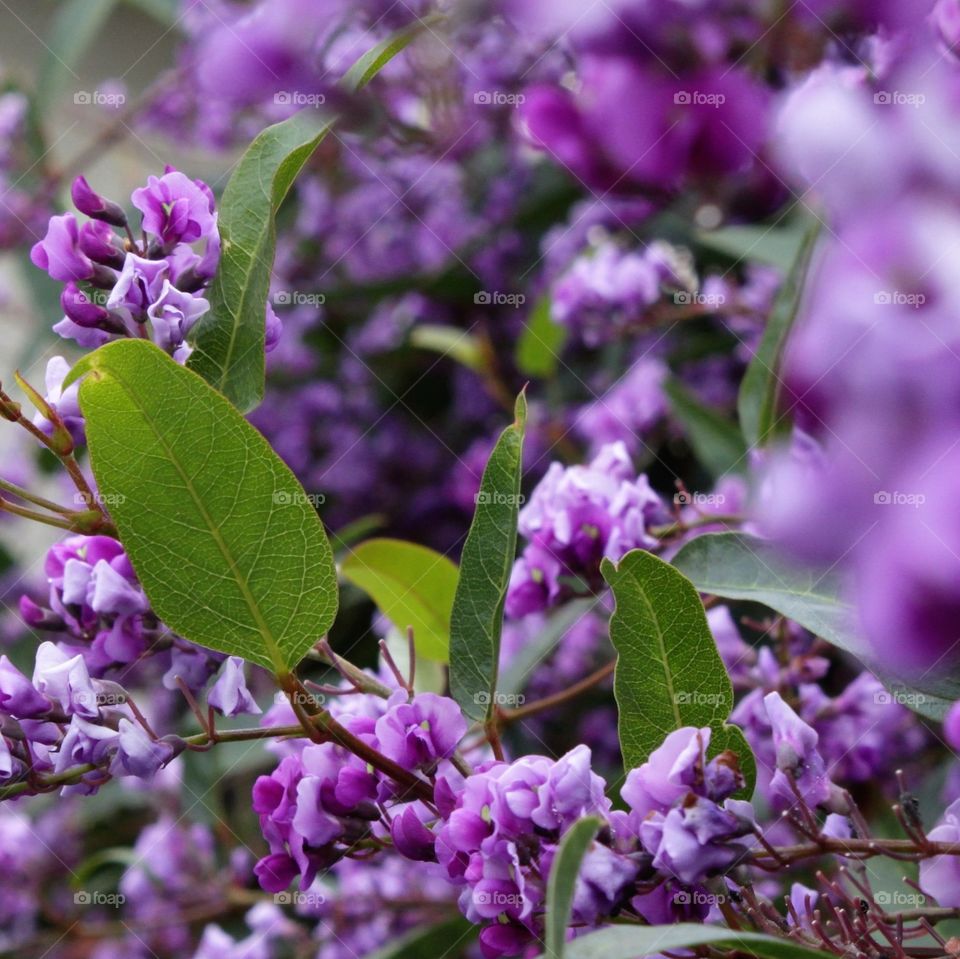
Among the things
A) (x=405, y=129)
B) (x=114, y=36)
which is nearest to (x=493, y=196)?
(x=405, y=129)

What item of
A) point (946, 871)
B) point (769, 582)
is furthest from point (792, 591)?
point (946, 871)

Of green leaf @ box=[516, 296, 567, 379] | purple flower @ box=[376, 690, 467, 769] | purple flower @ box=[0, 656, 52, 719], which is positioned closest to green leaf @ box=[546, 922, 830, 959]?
purple flower @ box=[376, 690, 467, 769]

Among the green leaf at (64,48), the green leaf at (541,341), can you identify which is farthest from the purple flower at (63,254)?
the green leaf at (64,48)

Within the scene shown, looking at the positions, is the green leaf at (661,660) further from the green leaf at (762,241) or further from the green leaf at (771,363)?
the green leaf at (762,241)

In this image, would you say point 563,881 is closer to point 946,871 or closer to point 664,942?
point 664,942

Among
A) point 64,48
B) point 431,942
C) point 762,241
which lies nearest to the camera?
point 431,942

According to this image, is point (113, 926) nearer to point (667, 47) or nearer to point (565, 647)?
point (565, 647)

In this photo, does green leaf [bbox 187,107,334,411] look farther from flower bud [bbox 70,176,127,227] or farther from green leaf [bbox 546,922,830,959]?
green leaf [bbox 546,922,830,959]
